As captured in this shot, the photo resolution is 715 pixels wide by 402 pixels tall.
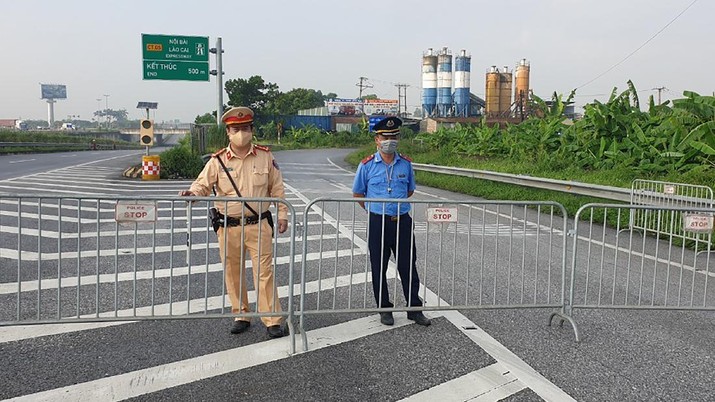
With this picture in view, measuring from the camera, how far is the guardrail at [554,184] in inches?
421

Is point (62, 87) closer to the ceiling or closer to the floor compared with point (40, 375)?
closer to the ceiling

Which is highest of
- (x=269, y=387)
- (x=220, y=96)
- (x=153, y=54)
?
(x=153, y=54)

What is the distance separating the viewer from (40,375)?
394 cm

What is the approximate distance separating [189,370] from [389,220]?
219cm

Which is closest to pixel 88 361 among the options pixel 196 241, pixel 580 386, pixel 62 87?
pixel 580 386

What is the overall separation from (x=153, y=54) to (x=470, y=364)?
79.9ft

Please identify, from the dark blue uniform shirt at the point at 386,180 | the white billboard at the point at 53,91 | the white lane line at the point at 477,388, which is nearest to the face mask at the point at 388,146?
the dark blue uniform shirt at the point at 386,180

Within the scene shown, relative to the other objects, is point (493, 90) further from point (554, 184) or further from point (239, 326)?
point (239, 326)

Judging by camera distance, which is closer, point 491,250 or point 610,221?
point 491,250

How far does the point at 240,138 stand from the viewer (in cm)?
489

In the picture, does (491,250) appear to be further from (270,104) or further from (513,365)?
(270,104)

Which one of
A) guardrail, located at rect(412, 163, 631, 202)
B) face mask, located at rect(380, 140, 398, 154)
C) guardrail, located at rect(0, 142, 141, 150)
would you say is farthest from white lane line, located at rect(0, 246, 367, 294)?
guardrail, located at rect(0, 142, 141, 150)

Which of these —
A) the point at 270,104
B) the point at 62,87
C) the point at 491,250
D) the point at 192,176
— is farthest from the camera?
the point at 62,87

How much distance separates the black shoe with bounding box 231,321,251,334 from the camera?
4930 mm
